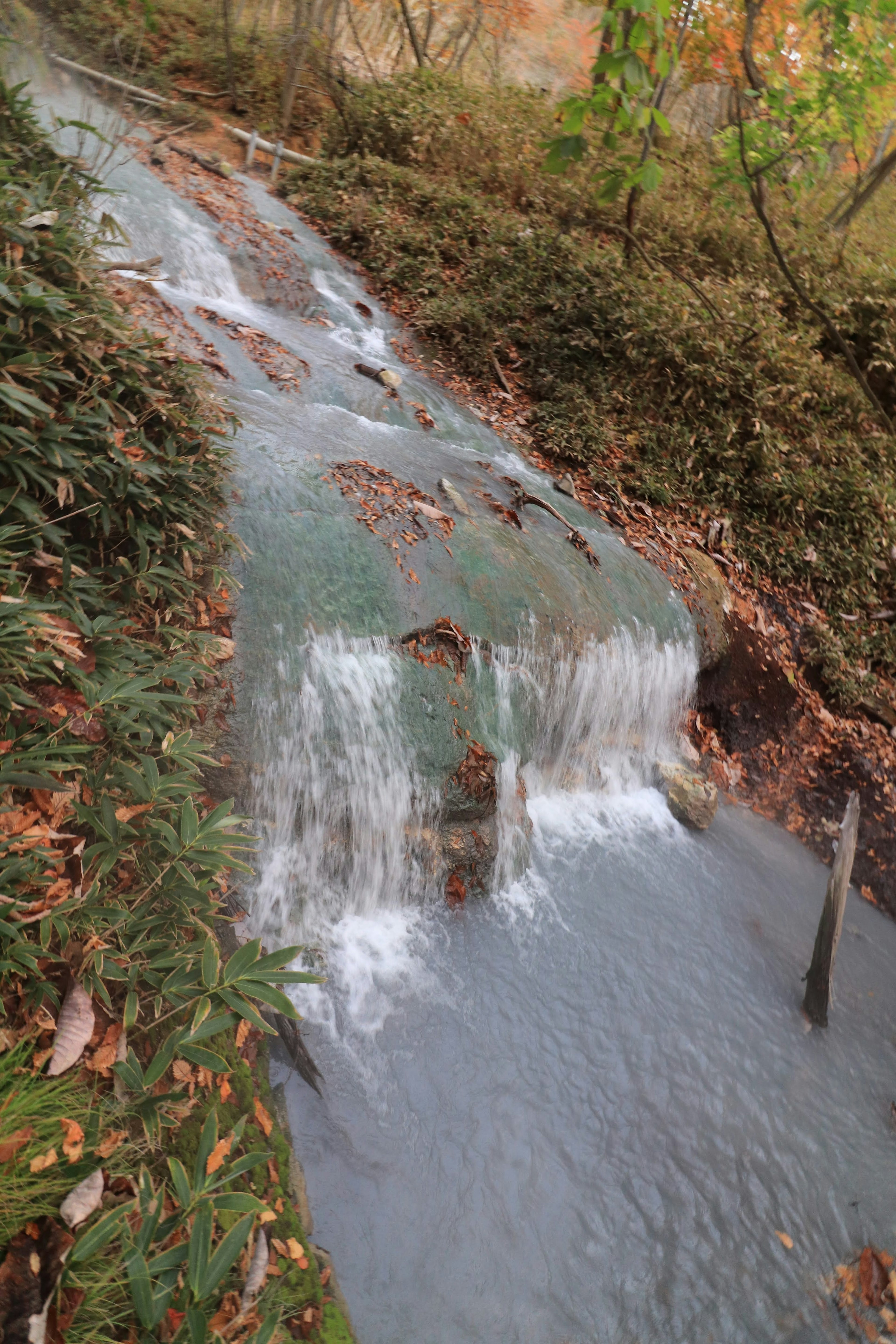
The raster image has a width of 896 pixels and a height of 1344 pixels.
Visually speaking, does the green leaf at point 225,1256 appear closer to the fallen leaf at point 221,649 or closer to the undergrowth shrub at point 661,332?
the fallen leaf at point 221,649

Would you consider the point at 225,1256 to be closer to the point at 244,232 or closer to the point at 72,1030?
the point at 72,1030

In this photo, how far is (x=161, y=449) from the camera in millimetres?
3256

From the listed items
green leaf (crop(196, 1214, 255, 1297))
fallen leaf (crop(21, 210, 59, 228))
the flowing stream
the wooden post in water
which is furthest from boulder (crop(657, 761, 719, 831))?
fallen leaf (crop(21, 210, 59, 228))

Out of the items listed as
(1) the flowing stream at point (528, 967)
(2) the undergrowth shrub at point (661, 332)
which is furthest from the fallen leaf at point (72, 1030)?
(2) the undergrowth shrub at point (661, 332)

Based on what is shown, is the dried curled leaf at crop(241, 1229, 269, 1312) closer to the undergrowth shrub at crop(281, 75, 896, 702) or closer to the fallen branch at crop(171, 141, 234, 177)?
the undergrowth shrub at crop(281, 75, 896, 702)

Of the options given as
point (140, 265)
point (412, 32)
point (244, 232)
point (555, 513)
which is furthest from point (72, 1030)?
point (412, 32)

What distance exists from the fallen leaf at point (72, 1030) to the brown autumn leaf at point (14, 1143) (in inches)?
8.0

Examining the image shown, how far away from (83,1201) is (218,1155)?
501 millimetres

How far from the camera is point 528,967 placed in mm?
3953

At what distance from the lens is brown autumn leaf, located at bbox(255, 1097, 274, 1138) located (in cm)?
258

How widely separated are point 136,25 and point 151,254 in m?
7.06

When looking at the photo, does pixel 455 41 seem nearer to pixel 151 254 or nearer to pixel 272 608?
pixel 151 254

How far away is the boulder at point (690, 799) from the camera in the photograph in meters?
5.73

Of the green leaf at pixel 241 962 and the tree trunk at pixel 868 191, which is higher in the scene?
the tree trunk at pixel 868 191
